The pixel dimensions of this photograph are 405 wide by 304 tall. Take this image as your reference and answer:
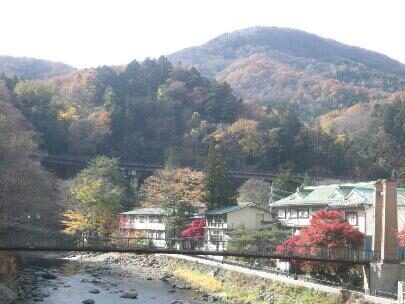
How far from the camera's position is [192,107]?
251 ft

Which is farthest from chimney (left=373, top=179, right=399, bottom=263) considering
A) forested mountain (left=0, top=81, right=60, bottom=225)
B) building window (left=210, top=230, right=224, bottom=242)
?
forested mountain (left=0, top=81, right=60, bottom=225)

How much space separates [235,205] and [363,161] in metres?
29.8

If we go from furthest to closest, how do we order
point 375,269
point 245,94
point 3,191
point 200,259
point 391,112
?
point 245,94
point 391,112
point 200,259
point 3,191
point 375,269

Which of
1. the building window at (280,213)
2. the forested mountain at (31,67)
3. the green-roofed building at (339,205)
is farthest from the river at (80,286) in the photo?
the forested mountain at (31,67)

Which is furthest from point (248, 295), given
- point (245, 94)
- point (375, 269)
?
point (245, 94)

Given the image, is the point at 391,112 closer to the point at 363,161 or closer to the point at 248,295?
the point at 363,161

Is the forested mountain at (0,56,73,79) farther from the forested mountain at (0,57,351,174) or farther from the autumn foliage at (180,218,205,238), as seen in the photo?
the autumn foliage at (180,218,205,238)

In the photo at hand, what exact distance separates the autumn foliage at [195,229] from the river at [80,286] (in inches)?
245

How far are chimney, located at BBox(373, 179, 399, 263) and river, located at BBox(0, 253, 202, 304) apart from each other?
32.1 ft

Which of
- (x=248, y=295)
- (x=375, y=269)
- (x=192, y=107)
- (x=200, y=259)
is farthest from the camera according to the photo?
(x=192, y=107)

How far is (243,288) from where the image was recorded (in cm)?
2883

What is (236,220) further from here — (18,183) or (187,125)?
(187,125)

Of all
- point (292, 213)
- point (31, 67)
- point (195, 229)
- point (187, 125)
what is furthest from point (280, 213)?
point (31, 67)

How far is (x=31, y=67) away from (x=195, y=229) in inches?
3432
